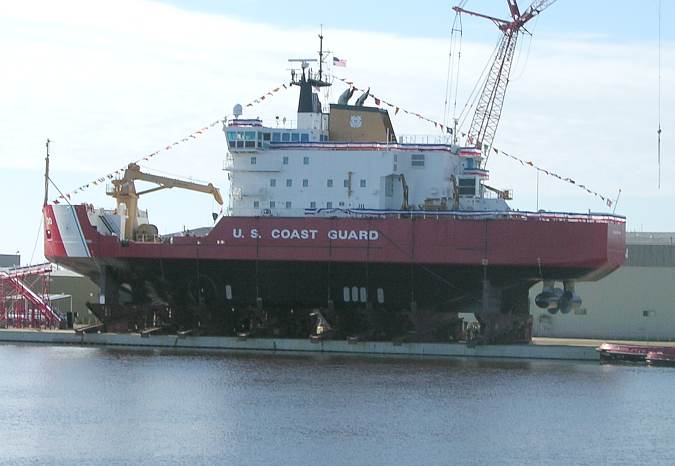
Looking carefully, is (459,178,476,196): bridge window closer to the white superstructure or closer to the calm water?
the white superstructure

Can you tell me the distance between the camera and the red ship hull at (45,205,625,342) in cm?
5678

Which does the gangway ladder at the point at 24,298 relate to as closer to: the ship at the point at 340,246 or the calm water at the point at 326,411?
the ship at the point at 340,246

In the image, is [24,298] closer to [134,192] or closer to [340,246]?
[134,192]

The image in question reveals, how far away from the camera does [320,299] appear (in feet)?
194

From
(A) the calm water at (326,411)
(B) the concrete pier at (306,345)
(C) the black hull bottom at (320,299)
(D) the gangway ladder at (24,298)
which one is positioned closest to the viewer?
(A) the calm water at (326,411)

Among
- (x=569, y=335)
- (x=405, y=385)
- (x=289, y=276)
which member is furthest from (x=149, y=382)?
(x=569, y=335)

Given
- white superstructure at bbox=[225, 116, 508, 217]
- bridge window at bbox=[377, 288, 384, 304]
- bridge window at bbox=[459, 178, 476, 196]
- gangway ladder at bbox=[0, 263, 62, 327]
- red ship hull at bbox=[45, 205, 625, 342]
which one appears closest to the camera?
red ship hull at bbox=[45, 205, 625, 342]

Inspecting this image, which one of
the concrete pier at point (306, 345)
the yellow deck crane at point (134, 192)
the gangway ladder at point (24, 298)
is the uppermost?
the yellow deck crane at point (134, 192)

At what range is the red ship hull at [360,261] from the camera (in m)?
56.8

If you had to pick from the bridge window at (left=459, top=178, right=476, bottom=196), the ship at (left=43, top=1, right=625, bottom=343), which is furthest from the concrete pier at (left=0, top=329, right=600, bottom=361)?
the bridge window at (left=459, top=178, right=476, bottom=196)

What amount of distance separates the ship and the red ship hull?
1.9 inches

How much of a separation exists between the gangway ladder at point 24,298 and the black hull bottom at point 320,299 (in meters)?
4.33

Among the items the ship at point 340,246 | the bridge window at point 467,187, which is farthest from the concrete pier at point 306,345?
the bridge window at point 467,187

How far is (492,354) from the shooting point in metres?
56.0
